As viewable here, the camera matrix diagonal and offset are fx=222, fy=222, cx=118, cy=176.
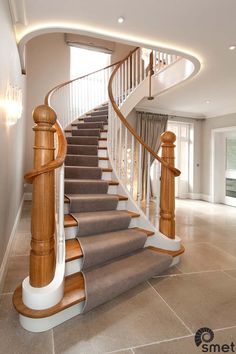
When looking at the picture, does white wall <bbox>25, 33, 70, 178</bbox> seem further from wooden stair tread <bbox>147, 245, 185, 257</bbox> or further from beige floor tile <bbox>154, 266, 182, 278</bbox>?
beige floor tile <bbox>154, 266, 182, 278</bbox>

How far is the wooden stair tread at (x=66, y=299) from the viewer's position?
4.69ft

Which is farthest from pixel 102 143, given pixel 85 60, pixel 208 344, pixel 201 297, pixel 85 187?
pixel 85 60

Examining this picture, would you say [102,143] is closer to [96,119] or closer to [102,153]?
[102,153]

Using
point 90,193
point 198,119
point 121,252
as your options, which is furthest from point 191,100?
point 121,252

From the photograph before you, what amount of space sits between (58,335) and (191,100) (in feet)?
18.4

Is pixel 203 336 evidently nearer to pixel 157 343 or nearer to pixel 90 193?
pixel 157 343

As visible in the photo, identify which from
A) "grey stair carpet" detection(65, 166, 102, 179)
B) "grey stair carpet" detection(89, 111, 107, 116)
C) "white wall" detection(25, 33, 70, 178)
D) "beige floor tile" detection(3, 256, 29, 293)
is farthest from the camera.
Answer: "white wall" detection(25, 33, 70, 178)

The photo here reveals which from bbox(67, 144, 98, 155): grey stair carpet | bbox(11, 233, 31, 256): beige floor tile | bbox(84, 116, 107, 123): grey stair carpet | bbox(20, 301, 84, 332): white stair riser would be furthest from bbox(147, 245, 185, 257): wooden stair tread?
bbox(84, 116, 107, 123): grey stair carpet

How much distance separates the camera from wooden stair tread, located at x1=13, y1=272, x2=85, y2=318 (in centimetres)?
143

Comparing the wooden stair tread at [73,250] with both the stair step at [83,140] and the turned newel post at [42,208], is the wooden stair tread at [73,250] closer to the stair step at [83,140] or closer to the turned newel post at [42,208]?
the turned newel post at [42,208]

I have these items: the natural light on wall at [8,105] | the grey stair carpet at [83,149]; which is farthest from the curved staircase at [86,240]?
the natural light on wall at [8,105]

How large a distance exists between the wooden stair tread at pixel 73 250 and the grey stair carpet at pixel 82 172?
4.21 feet

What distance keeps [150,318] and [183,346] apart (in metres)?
0.29

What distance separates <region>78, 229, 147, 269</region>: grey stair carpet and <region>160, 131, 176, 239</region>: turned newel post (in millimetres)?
314
